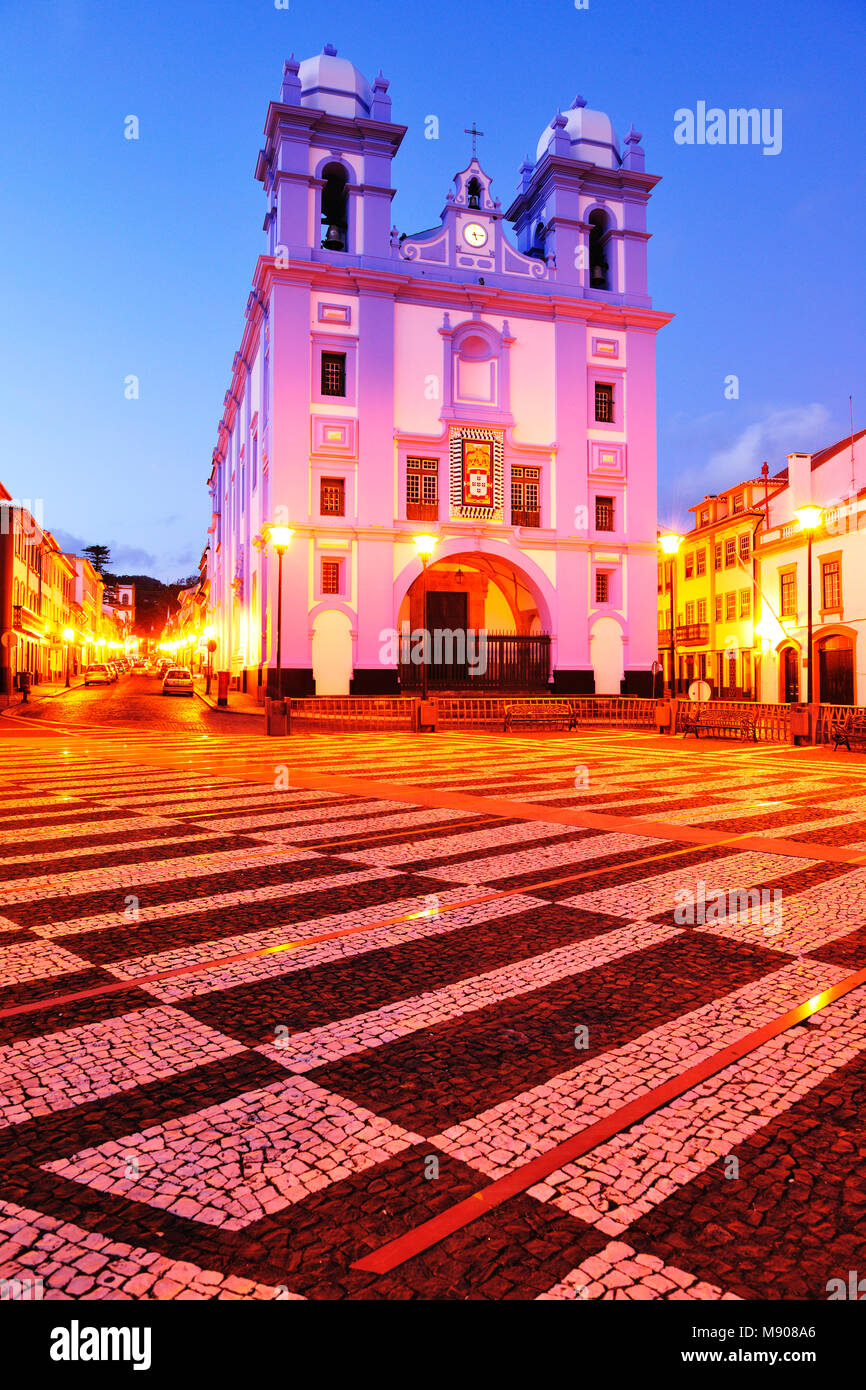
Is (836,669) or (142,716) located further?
(836,669)

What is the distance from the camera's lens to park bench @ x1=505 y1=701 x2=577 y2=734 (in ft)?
87.1

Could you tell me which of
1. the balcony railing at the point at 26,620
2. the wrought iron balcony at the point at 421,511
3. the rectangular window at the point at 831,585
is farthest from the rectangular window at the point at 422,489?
the balcony railing at the point at 26,620

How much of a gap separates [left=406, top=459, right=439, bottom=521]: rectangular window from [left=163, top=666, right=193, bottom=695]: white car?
1883 cm

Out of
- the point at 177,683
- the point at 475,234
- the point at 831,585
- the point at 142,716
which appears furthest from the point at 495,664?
the point at 177,683

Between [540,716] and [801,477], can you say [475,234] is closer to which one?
[801,477]

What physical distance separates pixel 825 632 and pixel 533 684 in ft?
43.4

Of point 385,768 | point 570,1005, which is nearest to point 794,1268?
point 570,1005

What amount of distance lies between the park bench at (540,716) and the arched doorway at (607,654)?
10.7 meters

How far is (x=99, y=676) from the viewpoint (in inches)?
2411

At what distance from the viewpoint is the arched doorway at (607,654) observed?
3803 centimetres

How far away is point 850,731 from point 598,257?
101 feet

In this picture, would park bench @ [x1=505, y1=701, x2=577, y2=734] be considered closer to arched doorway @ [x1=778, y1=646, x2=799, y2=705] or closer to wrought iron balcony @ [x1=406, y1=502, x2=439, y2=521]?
wrought iron balcony @ [x1=406, y1=502, x2=439, y2=521]

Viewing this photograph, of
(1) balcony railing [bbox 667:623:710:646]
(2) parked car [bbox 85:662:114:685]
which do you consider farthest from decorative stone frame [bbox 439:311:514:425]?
(2) parked car [bbox 85:662:114:685]
